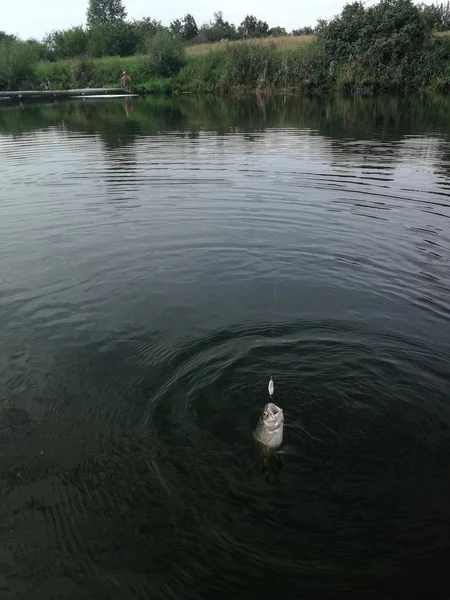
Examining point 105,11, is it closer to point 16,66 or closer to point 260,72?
point 16,66

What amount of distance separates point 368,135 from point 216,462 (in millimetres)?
22335

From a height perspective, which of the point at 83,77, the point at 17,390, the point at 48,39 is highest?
the point at 48,39

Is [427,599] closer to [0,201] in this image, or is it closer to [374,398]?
[374,398]

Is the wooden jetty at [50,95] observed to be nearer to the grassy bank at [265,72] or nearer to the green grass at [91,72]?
the grassy bank at [265,72]

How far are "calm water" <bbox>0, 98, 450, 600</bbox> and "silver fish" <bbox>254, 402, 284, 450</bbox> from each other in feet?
0.60

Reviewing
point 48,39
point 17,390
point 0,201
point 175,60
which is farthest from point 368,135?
point 48,39

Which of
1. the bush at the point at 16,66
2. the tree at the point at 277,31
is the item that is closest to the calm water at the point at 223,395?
the bush at the point at 16,66

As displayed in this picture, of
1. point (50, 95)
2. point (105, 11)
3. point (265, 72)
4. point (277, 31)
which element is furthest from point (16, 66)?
point (105, 11)

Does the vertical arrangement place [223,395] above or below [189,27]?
below

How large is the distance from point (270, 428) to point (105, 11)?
140601 millimetres

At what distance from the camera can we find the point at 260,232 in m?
10.9

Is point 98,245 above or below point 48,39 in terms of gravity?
below

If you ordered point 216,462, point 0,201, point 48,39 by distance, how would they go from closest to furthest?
point 216,462
point 0,201
point 48,39

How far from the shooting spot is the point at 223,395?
5613 mm
